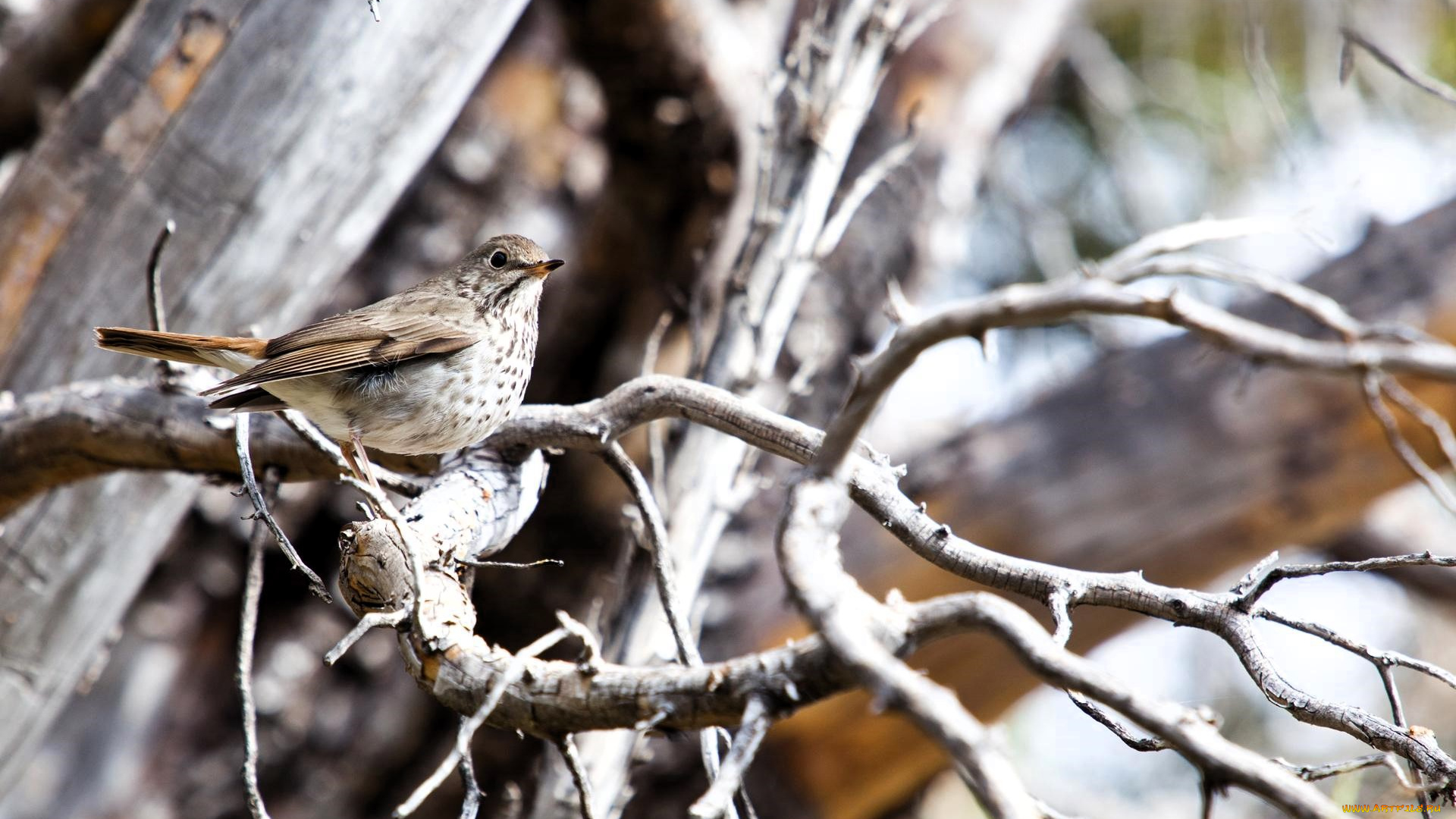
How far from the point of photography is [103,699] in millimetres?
4910

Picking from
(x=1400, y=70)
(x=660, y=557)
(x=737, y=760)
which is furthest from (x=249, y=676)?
(x=1400, y=70)

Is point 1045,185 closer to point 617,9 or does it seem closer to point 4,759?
point 617,9

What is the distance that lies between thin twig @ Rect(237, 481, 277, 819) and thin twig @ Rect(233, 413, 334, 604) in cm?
12

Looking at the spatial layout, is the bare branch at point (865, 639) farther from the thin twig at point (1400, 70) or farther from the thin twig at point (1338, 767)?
the thin twig at point (1400, 70)

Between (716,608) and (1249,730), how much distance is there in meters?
3.95

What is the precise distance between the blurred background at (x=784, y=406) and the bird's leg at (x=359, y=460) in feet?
1.90

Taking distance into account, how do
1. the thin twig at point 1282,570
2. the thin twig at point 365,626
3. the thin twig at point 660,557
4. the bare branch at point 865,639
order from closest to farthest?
the bare branch at point 865,639 < the thin twig at point 365,626 < the thin twig at point 1282,570 < the thin twig at point 660,557

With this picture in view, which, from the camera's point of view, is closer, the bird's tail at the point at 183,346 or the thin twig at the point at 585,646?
the thin twig at the point at 585,646

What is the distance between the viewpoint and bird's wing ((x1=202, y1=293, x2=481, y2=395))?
258 centimetres

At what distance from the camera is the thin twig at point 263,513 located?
1.78 m

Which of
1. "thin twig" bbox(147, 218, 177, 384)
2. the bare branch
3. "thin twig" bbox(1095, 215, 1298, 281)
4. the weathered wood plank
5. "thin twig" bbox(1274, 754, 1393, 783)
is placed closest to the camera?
the bare branch

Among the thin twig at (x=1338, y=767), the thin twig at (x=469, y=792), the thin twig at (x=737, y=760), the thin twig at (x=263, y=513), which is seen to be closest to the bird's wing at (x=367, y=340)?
the thin twig at (x=263, y=513)

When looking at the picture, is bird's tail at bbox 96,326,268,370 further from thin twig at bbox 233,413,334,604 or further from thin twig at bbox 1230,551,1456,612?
thin twig at bbox 1230,551,1456,612

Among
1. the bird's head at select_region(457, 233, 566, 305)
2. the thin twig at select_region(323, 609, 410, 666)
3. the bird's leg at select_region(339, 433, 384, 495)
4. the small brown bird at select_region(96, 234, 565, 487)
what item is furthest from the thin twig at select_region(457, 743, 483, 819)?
the bird's head at select_region(457, 233, 566, 305)
